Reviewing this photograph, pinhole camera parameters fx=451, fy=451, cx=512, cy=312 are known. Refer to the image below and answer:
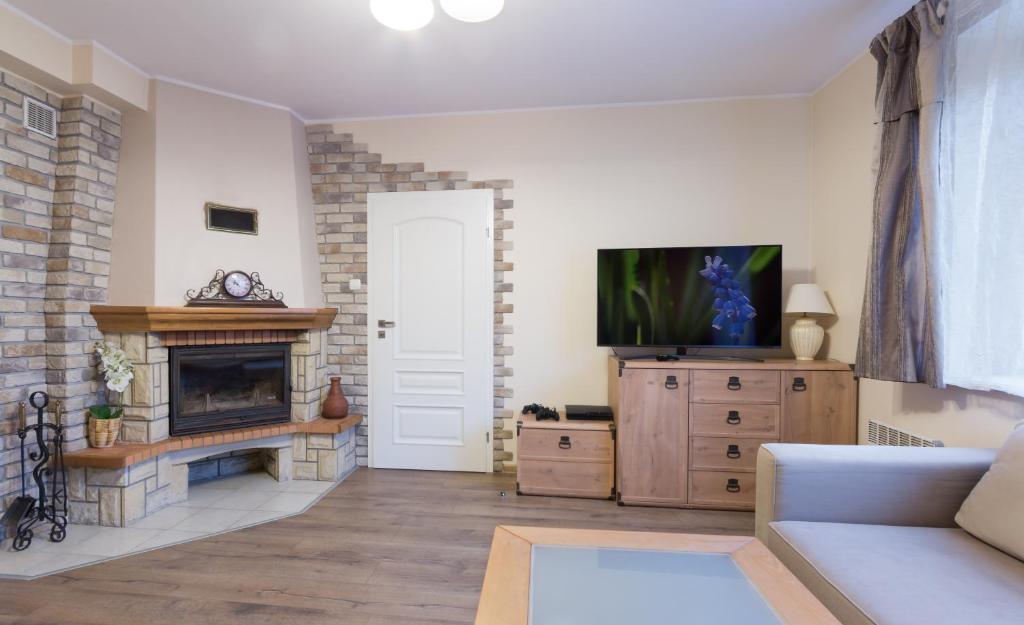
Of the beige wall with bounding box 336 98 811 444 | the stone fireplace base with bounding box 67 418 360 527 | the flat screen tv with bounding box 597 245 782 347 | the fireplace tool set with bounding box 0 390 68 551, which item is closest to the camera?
the fireplace tool set with bounding box 0 390 68 551

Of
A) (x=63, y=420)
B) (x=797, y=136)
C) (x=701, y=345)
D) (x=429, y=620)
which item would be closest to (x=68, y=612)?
(x=63, y=420)

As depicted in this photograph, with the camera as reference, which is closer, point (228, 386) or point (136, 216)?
point (136, 216)

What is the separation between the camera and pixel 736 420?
102 inches

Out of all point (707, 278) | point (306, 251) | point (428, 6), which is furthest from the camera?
point (306, 251)

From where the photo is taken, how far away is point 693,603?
1120 millimetres

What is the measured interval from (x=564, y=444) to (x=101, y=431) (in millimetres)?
2574

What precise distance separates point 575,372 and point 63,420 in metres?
2.93

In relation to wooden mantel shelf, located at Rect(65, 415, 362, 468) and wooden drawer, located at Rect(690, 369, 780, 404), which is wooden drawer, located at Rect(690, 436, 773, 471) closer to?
wooden drawer, located at Rect(690, 369, 780, 404)

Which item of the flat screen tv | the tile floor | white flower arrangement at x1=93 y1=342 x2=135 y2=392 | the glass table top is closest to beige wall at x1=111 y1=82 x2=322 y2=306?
white flower arrangement at x1=93 y1=342 x2=135 y2=392

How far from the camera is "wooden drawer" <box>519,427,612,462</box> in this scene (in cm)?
277

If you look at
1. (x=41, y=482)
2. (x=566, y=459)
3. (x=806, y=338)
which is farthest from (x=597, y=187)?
(x=41, y=482)

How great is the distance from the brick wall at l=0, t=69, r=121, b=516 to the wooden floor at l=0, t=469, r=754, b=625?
932 millimetres

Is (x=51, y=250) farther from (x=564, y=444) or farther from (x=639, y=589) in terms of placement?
(x=639, y=589)

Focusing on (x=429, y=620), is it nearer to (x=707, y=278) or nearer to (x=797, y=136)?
(x=707, y=278)
